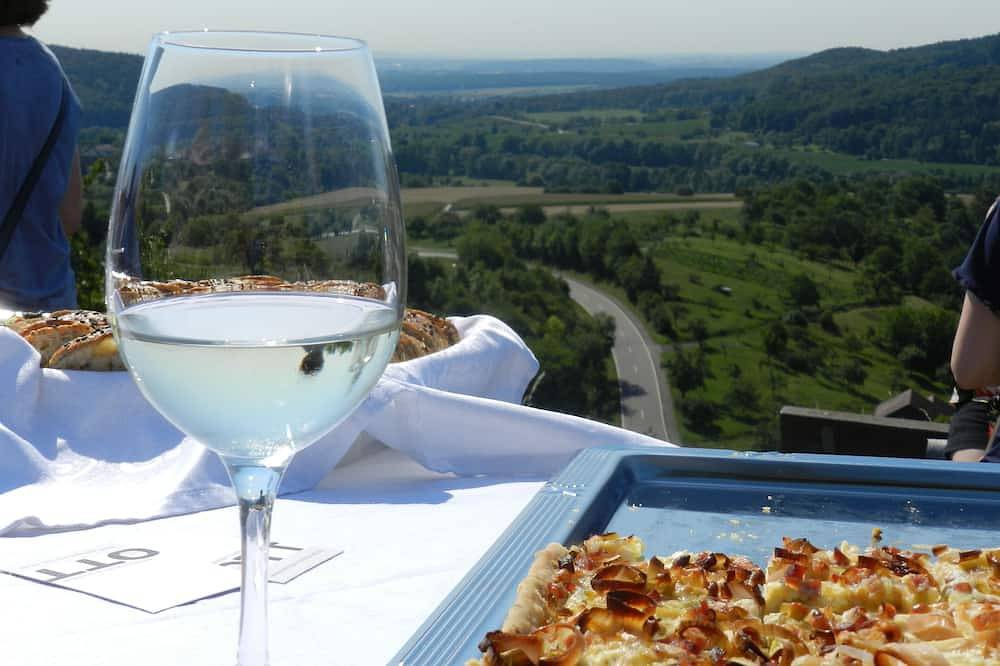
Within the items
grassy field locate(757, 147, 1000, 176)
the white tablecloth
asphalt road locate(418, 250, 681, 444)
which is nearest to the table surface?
the white tablecloth

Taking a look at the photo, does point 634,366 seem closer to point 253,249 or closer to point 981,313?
point 981,313

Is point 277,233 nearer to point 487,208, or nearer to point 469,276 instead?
point 469,276

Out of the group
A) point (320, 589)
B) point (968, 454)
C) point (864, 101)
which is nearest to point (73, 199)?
point (320, 589)

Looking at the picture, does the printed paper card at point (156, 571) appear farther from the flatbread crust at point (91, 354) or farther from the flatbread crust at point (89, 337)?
the flatbread crust at point (91, 354)

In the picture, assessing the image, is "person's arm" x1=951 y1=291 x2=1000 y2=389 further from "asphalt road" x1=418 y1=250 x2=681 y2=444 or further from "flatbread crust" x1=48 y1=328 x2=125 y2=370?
"asphalt road" x1=418 y1=250 x2=681 y2=444

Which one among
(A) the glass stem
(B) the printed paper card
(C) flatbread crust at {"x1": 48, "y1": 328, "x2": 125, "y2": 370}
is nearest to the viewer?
(A) the glass stem

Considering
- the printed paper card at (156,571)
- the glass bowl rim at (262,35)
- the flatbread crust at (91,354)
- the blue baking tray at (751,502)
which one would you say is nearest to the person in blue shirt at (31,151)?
the flatbread crust at (91,354)
